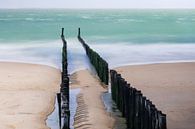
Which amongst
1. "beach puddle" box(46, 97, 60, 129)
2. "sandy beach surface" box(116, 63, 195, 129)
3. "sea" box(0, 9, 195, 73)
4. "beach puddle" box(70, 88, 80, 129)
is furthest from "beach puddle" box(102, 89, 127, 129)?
"sea" box(0, 9, 195, 73)

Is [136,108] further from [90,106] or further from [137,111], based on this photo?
[90,106]

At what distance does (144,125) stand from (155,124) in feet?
3.73

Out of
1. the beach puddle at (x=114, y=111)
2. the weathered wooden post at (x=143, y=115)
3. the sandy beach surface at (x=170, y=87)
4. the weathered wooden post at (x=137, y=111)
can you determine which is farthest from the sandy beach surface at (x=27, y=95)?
the sandy beach surface at (x=170, y=87)

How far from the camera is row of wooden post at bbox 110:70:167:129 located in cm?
892

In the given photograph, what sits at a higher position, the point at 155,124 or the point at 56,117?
the point at 155,124

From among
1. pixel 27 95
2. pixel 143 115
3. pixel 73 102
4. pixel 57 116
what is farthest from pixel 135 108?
pixel 27 95

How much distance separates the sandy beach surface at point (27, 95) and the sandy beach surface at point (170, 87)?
11.9 feet

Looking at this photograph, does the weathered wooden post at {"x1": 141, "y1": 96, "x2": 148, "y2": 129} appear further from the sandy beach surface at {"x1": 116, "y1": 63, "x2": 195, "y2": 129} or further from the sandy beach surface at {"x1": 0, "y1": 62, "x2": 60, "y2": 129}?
the sandy beach surface at {"x1": 0, "y1": 62, "x2": 60, "y2": 129}

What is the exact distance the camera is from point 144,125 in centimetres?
1005

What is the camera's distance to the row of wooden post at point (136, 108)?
8.92m

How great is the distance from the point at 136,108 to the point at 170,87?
682 centimetres

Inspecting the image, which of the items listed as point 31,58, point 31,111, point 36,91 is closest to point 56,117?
point 31,111

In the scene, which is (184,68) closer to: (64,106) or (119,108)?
(119,108)

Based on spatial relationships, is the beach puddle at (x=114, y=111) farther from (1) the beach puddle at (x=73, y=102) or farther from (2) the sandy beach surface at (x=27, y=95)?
(2) the sandy beach surface at (x=27, y=95)
